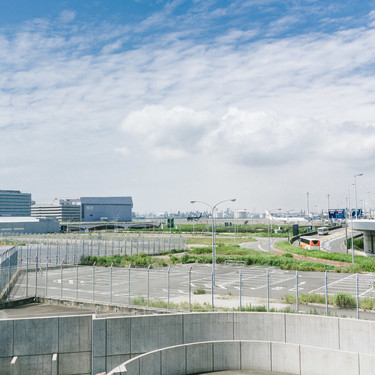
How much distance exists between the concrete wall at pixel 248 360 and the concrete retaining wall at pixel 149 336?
62 millimetres

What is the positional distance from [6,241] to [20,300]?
141ft

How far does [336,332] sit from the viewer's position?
16.6 meters

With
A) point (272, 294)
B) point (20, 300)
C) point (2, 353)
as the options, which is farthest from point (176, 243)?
point (2, 353)

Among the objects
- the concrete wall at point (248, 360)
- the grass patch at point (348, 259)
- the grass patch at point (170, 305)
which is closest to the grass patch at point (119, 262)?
the grass patch at point (348, 259)

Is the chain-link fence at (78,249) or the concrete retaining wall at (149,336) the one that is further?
the chain-link fence at (78,249)

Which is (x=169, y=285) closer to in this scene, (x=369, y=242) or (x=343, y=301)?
(x=343, y=301)

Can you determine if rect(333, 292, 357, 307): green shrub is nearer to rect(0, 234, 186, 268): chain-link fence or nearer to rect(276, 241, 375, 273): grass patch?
rect(276, 241, 375, 273): grass patch

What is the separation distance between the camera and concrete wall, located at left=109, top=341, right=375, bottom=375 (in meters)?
14.4

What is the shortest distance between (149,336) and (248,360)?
431 cm

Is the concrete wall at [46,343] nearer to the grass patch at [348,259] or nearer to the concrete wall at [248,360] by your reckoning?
the concrete wall at [248,360]

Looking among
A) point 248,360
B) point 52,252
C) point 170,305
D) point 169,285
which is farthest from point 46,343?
point 52,252

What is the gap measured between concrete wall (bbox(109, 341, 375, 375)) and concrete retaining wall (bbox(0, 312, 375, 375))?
6 centimetres

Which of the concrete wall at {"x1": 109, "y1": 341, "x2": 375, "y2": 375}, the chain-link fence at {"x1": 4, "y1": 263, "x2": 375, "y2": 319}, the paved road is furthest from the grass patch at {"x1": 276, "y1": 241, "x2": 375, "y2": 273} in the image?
the concrete wall at {"x1": 109, "y1": 341, "x2": 375, "y2": 375}

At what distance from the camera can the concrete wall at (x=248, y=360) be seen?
47.4 ft
